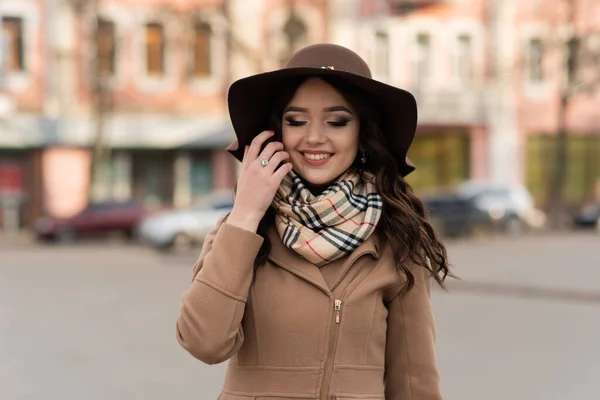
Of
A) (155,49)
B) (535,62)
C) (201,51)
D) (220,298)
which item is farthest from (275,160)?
(535,62)

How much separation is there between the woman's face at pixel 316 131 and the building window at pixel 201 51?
1090 inches

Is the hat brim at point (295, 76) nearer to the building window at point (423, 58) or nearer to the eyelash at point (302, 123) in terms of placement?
the eyelash at point (302, 123)

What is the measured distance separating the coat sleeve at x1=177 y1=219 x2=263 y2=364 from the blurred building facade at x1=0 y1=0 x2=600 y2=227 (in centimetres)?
2427

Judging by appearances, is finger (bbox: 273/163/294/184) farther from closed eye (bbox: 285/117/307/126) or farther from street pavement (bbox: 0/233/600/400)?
street pavement (bbox: 0/233/600/400)

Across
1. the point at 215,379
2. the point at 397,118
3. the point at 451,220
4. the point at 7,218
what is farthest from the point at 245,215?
the point at 7,218

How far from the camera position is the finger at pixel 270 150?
197cm

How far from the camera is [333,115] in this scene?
2043mm

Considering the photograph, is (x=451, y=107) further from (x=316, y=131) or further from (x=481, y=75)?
(x=316, y=131)

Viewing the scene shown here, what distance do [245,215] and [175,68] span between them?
27.7m

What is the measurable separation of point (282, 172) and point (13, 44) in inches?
1100

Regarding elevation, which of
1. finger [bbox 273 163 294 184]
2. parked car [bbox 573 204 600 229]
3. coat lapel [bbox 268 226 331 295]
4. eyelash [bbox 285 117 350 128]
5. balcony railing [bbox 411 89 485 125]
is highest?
balcony railing [bbox 411 89 485 125]

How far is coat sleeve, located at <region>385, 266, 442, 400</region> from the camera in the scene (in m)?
2.06

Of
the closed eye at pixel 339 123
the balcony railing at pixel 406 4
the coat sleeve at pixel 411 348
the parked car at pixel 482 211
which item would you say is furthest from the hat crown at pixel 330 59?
the balcony railing at pixel 406 4

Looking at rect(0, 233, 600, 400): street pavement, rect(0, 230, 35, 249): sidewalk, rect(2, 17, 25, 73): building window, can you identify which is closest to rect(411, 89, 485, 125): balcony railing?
rect(0, 233, 600, 400): street pavement
